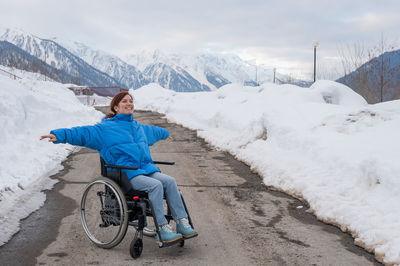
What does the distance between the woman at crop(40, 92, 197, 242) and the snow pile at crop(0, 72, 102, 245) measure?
1.61m

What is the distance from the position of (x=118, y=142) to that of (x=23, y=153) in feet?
19.5

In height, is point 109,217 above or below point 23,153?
below

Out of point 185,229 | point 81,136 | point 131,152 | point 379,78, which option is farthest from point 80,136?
point 379,78

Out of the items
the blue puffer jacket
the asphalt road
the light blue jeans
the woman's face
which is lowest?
the asphalt road

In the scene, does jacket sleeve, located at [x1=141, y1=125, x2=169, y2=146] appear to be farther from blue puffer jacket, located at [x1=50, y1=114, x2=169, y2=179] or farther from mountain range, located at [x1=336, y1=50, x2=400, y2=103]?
mountain range, located at [x1=336, y1=50, x2=400, y2=103]

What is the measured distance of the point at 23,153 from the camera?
8.90 meters

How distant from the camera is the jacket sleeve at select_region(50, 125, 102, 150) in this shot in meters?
3.81

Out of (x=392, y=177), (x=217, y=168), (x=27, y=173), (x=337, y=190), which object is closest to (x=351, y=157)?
(x=337, y=190)

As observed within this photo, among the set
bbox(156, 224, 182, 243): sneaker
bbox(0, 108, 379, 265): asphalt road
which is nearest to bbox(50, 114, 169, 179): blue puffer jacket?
bbox(156, 224, 182, 243): sneaker

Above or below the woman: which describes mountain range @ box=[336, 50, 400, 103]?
above

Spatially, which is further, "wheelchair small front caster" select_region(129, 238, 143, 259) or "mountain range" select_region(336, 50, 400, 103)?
"mountain range" select_region(336, 50, 400, 103)

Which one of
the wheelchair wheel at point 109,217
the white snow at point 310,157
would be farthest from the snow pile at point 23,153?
the wheelchair wheel at point 109,217

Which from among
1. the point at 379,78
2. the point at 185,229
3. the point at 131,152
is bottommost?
the point at 185,229

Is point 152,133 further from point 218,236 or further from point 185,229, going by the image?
point 218,236
